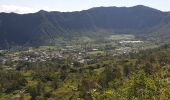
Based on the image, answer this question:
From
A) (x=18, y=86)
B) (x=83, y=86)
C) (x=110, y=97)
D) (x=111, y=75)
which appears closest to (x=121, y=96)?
(x=110, y=97)

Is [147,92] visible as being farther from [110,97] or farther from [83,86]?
[83,86]

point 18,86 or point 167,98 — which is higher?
point 167,98

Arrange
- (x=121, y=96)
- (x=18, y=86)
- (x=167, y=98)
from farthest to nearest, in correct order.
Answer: (x=18, y=86) < (x=121, y=96) < (x=167, y=98)

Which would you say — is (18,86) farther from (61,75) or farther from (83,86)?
(83,86)

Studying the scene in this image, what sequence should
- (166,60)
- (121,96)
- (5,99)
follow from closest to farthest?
(121,96) → (5,99) → (166,60)

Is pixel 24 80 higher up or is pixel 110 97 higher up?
pixel 110 97

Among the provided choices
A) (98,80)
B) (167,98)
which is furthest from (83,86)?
(167,98)

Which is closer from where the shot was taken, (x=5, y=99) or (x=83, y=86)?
(x=83, y=86)

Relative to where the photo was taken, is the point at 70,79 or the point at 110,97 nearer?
the point at 110,97

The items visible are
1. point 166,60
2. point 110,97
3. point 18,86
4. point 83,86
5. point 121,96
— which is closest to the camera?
point 110,97
